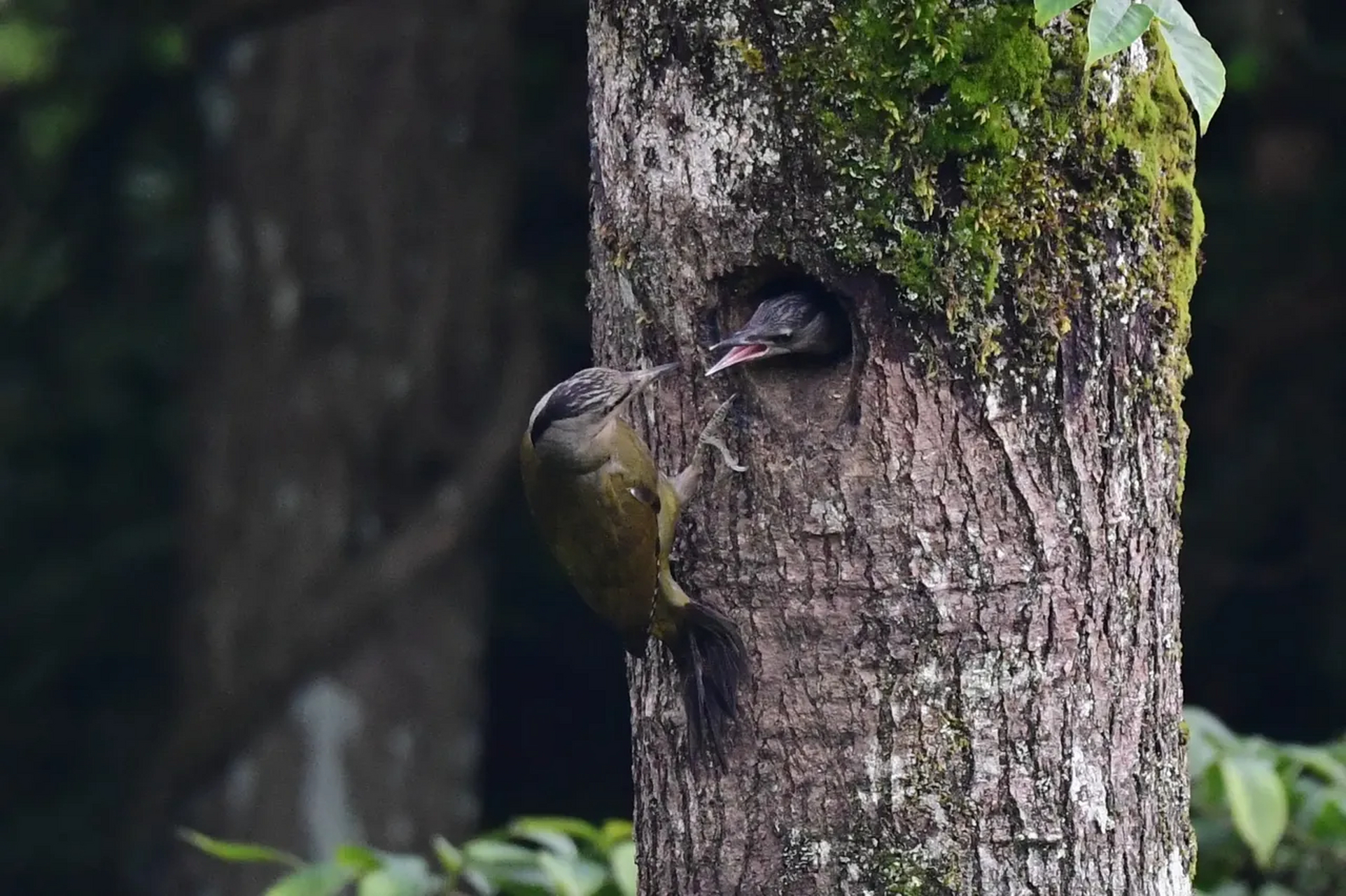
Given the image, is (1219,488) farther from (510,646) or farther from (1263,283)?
(510,646)

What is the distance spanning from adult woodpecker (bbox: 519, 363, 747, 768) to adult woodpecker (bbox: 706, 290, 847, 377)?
0.11 metres

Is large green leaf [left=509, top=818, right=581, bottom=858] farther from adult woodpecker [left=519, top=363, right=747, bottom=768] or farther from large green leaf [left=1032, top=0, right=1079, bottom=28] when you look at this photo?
large green leaf [left=1032, top=0, right=1079, bottom=28]

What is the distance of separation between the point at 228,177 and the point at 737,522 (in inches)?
161

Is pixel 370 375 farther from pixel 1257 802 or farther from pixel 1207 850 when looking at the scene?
pixel 1257 802

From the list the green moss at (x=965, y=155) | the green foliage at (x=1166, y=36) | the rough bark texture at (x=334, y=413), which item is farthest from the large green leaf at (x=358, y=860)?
the rough bark texture at (x=334, y=413)

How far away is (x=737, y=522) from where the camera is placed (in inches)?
101

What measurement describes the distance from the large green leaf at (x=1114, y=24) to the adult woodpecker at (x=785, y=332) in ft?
2.11

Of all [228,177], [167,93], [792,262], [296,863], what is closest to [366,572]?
[228,177]

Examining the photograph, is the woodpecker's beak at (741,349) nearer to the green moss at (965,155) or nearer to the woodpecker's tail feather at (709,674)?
the green moss at (965,155)

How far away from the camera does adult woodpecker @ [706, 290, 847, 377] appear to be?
2494mm

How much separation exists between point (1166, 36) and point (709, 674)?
110 cm

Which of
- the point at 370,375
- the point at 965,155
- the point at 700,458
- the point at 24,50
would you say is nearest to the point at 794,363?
the point at 700,458

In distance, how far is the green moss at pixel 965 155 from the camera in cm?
241

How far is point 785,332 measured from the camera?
2498 mm
